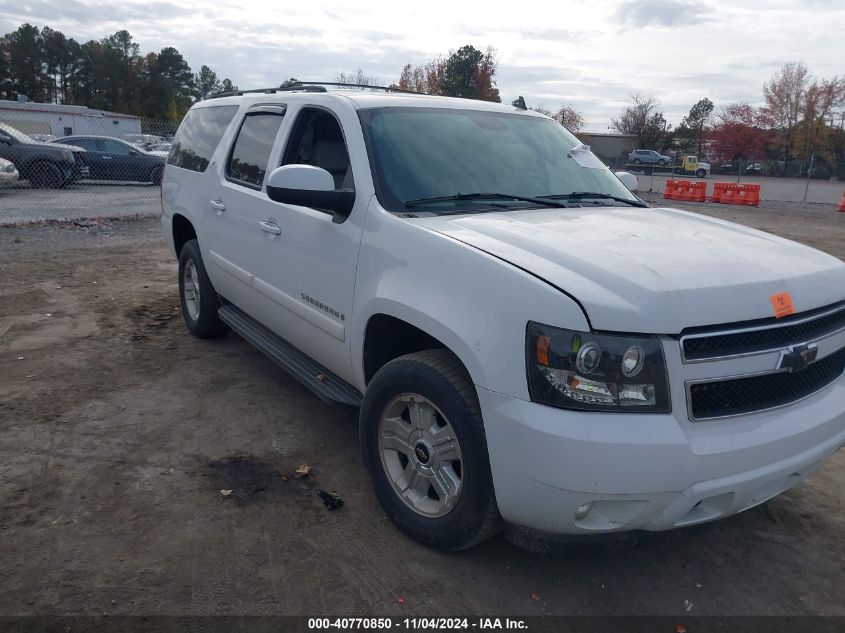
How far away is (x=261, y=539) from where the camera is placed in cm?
308

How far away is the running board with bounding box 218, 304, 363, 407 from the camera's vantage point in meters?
3.66

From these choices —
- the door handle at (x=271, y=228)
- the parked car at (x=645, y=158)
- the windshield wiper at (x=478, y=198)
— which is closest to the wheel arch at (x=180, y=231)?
the door handle at (x=271, y=228)

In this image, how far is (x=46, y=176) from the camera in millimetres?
18156

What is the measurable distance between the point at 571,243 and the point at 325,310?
142cm

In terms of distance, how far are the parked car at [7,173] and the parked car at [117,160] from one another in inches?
133

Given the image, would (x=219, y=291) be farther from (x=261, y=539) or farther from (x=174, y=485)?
(x=261, y=539)

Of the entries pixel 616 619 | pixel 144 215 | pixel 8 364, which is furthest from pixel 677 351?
pixel 144 215

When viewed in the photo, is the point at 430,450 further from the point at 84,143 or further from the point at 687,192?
the point at 687,192

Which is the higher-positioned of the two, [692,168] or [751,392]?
[692,168]

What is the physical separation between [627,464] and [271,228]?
2625 millimetres

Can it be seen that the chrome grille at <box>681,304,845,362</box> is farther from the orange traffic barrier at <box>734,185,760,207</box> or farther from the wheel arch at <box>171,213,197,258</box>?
the orange traffic barrier at <box>734,185,760,207</box>

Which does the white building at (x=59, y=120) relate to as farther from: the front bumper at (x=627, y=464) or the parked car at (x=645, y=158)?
the front bumper at (x=627, y=464)

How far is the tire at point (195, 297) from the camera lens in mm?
5508

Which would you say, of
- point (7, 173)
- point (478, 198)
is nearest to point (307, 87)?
point (478, 198)
